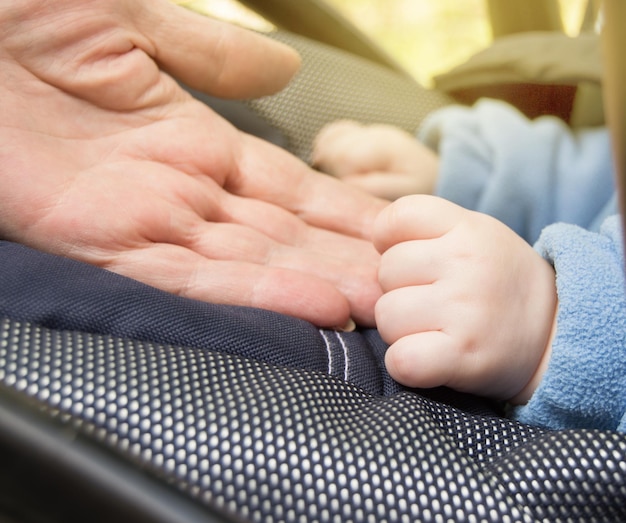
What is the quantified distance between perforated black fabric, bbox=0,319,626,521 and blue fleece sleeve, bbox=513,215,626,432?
0.20ft

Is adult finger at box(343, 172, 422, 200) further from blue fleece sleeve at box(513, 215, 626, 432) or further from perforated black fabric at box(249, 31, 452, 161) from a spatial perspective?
blue fleece sleeve at box(513, 215, 626, 432)

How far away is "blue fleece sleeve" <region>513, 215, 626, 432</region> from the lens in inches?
13.2

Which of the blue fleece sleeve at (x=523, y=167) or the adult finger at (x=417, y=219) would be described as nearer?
the adult finger at (x=417, y=219)

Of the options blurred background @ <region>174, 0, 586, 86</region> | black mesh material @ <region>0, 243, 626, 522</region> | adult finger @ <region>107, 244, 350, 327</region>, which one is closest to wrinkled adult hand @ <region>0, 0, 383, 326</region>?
adult finger @ <region>107, 244, 350, 327</region>

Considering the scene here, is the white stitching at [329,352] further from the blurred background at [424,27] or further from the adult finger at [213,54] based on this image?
the blurred background at [424,27]

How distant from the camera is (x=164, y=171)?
487 mm

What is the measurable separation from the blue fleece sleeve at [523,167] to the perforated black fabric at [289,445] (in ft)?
0.94

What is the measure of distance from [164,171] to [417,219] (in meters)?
0.22

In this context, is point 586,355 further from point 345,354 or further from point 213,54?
point 213,54

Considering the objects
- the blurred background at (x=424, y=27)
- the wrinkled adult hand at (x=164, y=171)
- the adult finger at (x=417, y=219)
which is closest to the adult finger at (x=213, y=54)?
the wrinkled adult hand at (x=164, y=171)

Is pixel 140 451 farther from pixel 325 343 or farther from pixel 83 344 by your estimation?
pixel 325 343

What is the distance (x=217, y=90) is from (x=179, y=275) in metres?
0.21

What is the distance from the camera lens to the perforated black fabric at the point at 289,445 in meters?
0.24

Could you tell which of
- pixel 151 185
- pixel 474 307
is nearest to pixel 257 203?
pixel 151 185
